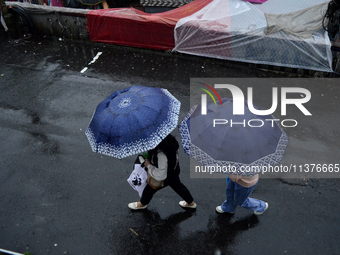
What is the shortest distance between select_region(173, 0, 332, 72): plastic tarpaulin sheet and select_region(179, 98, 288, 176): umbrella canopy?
4.79 metres

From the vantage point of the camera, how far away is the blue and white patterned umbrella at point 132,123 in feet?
10.6

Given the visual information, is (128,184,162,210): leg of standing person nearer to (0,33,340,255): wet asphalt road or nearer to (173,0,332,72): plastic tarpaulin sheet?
(0,33,340,255): wet asphalt road

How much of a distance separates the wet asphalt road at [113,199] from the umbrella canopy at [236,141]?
5.61 feet

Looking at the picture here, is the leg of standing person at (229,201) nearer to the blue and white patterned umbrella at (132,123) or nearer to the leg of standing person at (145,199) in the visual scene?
the leg of standing person at (145,199)

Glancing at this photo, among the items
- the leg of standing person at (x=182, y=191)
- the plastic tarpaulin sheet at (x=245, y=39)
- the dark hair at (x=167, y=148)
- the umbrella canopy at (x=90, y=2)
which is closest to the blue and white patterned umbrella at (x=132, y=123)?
the dark hair at (x=167, y=148)

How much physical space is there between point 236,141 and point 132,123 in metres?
1.18

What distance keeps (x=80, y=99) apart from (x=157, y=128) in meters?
4.71

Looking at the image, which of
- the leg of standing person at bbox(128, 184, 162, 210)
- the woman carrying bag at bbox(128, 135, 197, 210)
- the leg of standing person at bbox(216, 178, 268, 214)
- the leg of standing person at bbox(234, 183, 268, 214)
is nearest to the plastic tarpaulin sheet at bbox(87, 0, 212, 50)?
the leg of standing person at bbox(128, 184, 162, 210)

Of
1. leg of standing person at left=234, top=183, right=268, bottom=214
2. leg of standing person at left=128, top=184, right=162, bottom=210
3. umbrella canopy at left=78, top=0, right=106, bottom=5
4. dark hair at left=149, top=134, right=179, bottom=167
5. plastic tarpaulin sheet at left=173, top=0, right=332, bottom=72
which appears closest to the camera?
dark hair at left=149, top=134, right=179, bottom=167

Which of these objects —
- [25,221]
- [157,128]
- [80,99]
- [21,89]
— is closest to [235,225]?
[157,128]

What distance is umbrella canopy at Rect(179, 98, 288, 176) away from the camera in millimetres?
3174

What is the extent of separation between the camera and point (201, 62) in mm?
8586

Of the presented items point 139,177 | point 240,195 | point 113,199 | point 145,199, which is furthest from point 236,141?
point 113,199

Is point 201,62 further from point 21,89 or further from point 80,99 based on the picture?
point 21,89
